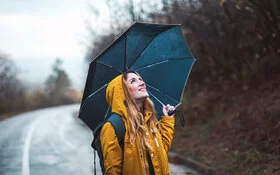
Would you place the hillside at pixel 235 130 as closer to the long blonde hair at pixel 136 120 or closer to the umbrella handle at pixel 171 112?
the umbrella handle at pixel 171 112

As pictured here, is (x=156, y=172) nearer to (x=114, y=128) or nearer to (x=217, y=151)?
(x=114, y=128)

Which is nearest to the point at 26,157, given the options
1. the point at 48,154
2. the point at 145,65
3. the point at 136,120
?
the point at 48,154

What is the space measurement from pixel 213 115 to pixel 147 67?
Result: 25.3 feet

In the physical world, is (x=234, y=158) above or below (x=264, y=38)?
below

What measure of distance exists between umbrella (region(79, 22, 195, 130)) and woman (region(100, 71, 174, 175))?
704mm

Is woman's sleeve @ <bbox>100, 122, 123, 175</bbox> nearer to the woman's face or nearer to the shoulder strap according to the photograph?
the shoulder strap

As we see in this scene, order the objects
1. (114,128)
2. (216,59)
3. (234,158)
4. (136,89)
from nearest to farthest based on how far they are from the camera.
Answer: (114,128) < (136,89) < (234,158) < (216,59)

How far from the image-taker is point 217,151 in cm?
834

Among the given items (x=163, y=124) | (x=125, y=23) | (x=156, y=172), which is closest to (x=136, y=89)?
(x=163, y=124)

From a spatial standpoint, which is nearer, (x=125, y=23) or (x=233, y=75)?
(x=233, y=75)

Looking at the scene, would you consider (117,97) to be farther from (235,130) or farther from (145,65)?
(235,130)

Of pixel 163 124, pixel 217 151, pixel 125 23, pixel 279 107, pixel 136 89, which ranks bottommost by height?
pixel 217 151

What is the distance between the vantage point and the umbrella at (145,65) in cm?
386

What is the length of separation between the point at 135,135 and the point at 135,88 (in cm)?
49
